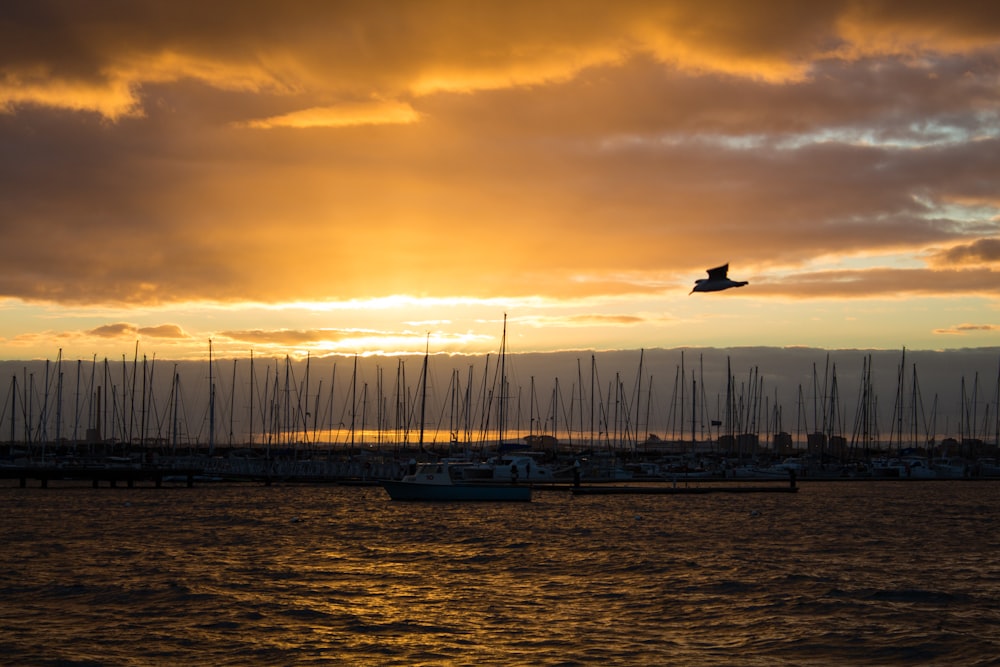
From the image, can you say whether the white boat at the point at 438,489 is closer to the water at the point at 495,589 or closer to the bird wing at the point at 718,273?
the water at the point at 495,589

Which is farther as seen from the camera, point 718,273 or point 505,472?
point 505,472

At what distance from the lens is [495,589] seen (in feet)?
106

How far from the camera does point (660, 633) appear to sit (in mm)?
25438

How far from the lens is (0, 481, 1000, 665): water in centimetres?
2356

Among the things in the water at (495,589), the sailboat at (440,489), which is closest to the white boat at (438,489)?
the sailboat at (440,489)

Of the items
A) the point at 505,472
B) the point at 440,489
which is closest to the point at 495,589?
the point at 440,489

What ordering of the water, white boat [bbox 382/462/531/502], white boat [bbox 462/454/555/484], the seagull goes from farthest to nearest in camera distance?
white boat [bbox 462/454/555/484] < white boat [bbox 382/462/531/502] < the seagull < the water

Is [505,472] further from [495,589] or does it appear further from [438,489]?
[495,589]

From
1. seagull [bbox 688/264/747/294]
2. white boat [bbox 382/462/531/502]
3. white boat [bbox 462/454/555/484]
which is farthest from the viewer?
white boat [bbox 462/454/555/484]

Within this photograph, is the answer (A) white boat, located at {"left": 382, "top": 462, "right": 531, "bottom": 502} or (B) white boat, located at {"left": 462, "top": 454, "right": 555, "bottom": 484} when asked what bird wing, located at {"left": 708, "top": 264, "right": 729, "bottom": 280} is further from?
(B) white boat, located at {"left": 462, "top": 454, "right": 555, "bottom": 484}

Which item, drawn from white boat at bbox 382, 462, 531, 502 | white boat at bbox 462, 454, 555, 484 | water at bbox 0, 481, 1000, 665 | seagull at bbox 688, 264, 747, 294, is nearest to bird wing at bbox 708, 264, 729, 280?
seagull at bbox 688, 264, 747, 294

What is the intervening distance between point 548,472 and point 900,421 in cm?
5205

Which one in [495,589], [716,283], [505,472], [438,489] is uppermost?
[716,283]

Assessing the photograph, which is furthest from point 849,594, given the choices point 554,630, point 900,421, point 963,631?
point 900,421
